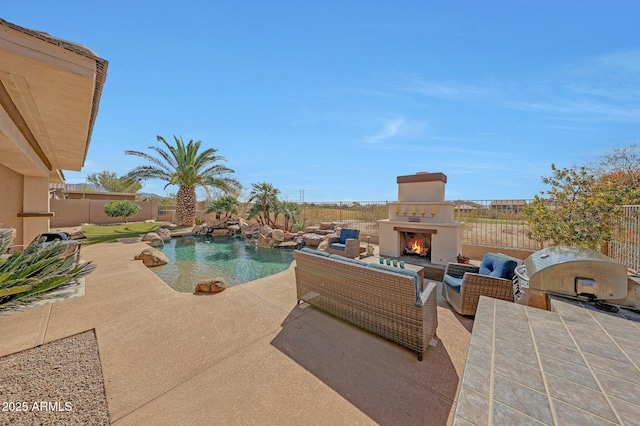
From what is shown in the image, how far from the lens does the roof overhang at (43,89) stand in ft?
6.98

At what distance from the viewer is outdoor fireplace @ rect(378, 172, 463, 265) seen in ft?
21.3

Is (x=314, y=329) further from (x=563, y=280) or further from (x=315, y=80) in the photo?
(x=315, y=80)

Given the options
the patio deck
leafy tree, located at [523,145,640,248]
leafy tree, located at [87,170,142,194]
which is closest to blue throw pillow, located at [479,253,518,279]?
the patio deck

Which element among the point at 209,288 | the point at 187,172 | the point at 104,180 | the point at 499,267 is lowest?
the point at 209,288

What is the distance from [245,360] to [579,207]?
22.9 feet

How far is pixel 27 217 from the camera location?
788cm

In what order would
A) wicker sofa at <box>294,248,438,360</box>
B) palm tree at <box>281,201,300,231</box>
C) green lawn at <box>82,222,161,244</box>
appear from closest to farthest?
wicker sofa at <box>294,248,438,360</box>, green lawn at <box>82,222,161,244</box>, palm tree at <box>281,201,300,231</box>

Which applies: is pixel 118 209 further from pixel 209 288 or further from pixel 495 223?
pixel 495 223

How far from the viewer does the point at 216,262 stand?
8.34m

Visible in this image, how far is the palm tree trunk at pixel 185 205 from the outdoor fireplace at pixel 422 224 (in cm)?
1575

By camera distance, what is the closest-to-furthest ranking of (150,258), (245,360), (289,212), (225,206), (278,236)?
(245,360) < (150,258) < (278,236) < (289,212) < (225,206)

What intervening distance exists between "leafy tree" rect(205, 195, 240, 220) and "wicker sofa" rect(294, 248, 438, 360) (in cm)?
1408

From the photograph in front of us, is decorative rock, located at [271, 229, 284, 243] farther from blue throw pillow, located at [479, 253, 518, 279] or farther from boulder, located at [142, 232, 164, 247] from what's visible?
blue throw pillow, located at [479, 253, 518, 279]

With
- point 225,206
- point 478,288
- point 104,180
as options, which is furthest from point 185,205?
point 104,180
